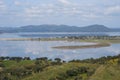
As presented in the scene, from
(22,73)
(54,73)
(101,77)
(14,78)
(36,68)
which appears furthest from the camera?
(36,68)

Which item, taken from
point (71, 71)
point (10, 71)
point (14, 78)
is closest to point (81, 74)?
point (71, 71)

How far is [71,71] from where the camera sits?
115 feet

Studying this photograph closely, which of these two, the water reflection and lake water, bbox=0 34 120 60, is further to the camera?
the water reflection

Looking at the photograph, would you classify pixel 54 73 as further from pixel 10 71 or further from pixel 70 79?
pixel 10 71

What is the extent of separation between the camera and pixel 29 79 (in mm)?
31328

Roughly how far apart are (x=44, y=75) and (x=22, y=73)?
7.39m

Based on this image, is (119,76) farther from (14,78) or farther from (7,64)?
(7,64)

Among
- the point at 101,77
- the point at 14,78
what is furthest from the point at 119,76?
the point at 14,78

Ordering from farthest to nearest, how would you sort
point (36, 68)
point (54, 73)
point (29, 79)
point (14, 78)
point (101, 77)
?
point (36, 68)
point (14, 78)
point (54, 73)
point (29, 79)
point (101, 77)

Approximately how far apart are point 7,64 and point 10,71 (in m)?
11.9

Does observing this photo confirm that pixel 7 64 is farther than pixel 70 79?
Yes

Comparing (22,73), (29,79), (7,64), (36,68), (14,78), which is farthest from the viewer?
(7,64)

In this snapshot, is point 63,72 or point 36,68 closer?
point 63,72

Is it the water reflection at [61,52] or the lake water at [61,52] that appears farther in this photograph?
the water reflection at [61,52]
